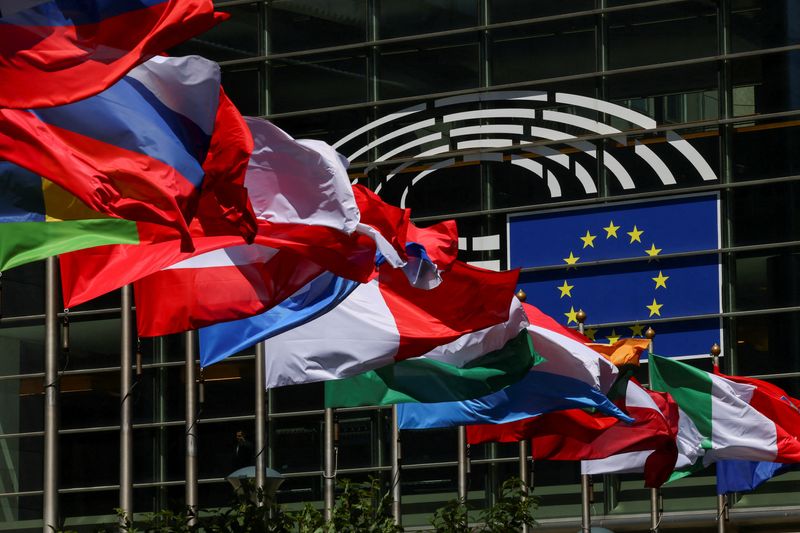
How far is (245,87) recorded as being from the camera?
38.1 metres

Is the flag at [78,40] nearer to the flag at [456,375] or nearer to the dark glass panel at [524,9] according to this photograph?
the flag at [456,375]

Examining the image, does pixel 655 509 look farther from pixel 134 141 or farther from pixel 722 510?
pixel 134 141

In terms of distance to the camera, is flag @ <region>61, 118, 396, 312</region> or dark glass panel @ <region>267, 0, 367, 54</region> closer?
flag @ <region>61, 118, 396, 312</region>

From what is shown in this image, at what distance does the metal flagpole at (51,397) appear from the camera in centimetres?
2216

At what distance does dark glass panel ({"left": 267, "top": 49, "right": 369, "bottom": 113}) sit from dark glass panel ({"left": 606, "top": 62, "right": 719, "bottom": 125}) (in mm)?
5517

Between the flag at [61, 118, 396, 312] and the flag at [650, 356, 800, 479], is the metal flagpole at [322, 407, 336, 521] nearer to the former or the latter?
the flag at [650, 356, 800, 479]

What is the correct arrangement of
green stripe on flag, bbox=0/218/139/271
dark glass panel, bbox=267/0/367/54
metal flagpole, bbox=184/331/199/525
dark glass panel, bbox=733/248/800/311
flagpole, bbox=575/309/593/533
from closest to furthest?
1. green stripe on flag, bbox=0/218/139/271
2. metal flagpole, bbox=184/331/199/525
3. flagpole, bbox=575/309/593/533
4. dark glass panel, bbox=733/248/800/311
5. dark glass panel, bbox=267/0/367/54

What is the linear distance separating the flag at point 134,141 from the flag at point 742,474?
64.2 feet

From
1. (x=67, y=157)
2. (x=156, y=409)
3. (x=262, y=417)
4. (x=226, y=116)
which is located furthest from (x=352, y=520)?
(x=156, y=409)

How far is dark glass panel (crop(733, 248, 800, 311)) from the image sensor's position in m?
34.2

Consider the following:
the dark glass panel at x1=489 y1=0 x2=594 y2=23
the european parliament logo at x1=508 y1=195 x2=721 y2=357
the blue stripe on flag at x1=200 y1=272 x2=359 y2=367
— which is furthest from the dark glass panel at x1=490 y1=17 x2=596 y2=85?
the blue stripe on flag at x1=200 y1=272 x2=359 y2=367

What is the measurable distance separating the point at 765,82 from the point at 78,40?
82.0 ft

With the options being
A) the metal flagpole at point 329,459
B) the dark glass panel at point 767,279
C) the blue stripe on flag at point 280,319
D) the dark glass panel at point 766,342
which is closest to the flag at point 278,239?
the blue stripe on flag at point 280,319

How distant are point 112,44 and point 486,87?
2482 cm
